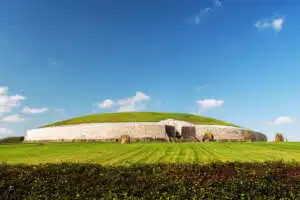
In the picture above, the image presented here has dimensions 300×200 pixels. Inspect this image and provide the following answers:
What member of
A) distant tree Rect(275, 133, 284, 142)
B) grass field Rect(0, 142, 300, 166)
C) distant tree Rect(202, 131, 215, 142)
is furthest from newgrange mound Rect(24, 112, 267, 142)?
A: grass field Rect(0, 142, 300, 166)

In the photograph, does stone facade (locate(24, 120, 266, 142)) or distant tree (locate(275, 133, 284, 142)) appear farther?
stone facade (locate(24, 120, 266, 142))

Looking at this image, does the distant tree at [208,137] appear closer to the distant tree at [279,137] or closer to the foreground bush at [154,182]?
the distant tree at [279,137]

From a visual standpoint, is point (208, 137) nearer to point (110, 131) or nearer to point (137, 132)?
point (137, 132)

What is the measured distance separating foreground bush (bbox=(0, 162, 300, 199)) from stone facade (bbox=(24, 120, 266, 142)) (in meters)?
27.1

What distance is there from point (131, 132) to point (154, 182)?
30.5 m

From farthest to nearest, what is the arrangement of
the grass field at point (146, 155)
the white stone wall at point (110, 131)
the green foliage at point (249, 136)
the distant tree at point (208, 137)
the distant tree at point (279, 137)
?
the green foliage at point (249, 136)
the distant tree at point (208, 137)
the white stone wall at point (110, 131)
the distant tree at point (279, 137)
the grass field at point (146, 155)

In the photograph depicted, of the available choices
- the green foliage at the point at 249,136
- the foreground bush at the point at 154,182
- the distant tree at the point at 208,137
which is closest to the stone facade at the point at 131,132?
the green foliage at the point at 249,136

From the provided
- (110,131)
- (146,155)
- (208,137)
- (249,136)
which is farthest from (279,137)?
(146,155)

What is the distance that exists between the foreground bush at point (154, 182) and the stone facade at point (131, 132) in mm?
27098

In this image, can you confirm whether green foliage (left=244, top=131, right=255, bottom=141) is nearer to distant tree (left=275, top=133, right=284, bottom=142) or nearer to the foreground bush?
distant tree (left=275, top=133, right=284, bottom=142)

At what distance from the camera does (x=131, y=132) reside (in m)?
39.2

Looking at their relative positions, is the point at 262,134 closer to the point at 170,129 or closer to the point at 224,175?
the point at 170,129

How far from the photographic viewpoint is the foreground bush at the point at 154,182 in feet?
27.1

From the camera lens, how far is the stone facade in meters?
39.0
